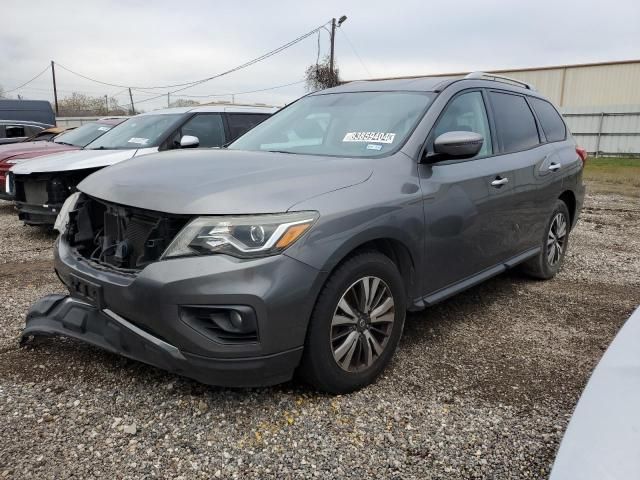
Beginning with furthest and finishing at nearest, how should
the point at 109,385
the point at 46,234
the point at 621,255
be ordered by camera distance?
the point at 46,234, the point at 621,255, the point at 109,385

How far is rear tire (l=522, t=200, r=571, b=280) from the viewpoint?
4676mm

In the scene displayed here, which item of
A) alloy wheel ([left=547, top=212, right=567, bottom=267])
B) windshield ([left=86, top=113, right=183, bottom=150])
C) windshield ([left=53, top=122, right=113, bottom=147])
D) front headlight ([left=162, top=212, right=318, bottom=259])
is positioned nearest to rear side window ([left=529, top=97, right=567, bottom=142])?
alloy wheel ([left=547, top=212, right=567, bottom=267])

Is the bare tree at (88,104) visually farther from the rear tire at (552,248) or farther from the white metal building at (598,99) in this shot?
the rear tire at (552,248)

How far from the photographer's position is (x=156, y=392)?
277cm

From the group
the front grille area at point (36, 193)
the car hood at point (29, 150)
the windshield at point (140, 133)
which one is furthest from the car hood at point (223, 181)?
the car hood at point (29, 150)

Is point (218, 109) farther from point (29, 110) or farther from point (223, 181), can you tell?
point (29, 110)

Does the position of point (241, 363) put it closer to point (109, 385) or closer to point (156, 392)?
point (156, 392)

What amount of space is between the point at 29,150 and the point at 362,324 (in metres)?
7.33

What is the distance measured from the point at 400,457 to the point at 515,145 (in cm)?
271

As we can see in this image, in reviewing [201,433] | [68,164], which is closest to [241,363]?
[201,433]

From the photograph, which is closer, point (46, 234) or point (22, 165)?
point (22, 165)

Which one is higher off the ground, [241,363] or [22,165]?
[22,165]

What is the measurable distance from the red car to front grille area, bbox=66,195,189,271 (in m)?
4.85

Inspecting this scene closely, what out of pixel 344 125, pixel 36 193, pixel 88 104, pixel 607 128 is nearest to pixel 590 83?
pixel 607 128
